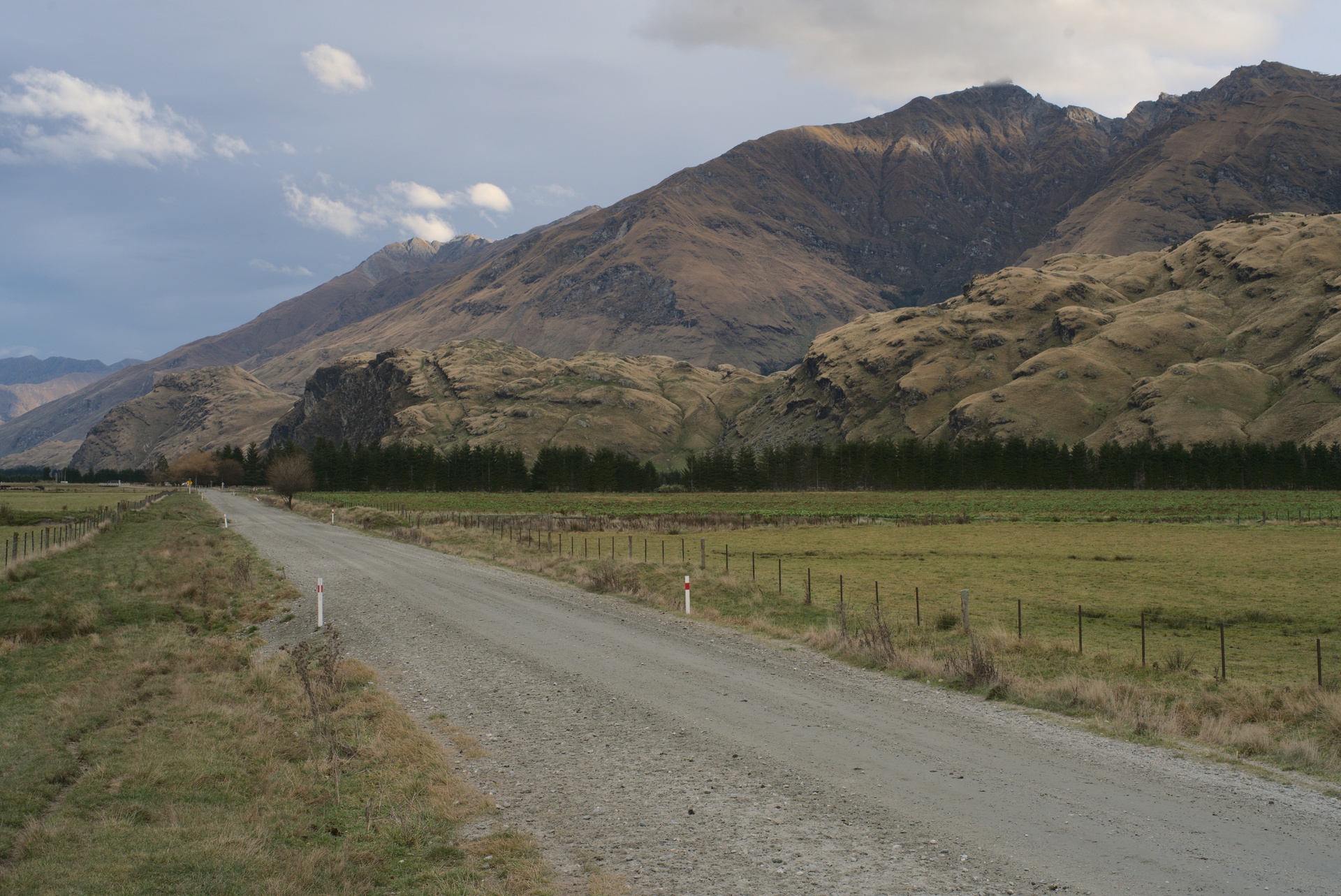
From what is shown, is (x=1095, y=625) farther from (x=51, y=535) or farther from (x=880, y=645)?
(x=51, y=535)

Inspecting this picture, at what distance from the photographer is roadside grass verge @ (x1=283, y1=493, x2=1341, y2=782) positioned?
14891 millimetres

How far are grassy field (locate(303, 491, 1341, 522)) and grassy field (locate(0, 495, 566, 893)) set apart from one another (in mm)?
80396

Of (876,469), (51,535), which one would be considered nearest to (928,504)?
(876,469)

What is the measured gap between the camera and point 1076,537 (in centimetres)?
6362

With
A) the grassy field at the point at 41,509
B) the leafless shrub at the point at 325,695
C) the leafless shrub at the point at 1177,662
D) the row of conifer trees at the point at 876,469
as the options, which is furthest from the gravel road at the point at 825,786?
the row of conifer trees at the point at 876,469

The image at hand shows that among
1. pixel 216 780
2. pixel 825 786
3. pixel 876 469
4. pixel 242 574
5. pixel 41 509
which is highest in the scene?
pixel 876 469

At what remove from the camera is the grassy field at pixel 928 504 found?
302ft

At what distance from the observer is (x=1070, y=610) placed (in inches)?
1224

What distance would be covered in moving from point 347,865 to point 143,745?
634 centimetres

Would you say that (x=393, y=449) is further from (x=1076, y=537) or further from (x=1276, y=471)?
(x=1276, y=471)

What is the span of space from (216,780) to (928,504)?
114 metres

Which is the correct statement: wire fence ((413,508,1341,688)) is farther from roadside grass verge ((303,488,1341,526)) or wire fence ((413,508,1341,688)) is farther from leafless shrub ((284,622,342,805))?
roadside grass verge ((303,488,1341,526))

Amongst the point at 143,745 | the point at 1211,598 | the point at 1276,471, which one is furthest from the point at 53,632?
the point at 1276,471

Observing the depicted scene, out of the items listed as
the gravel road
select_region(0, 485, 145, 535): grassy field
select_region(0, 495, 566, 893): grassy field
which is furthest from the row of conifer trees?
the gravel road
